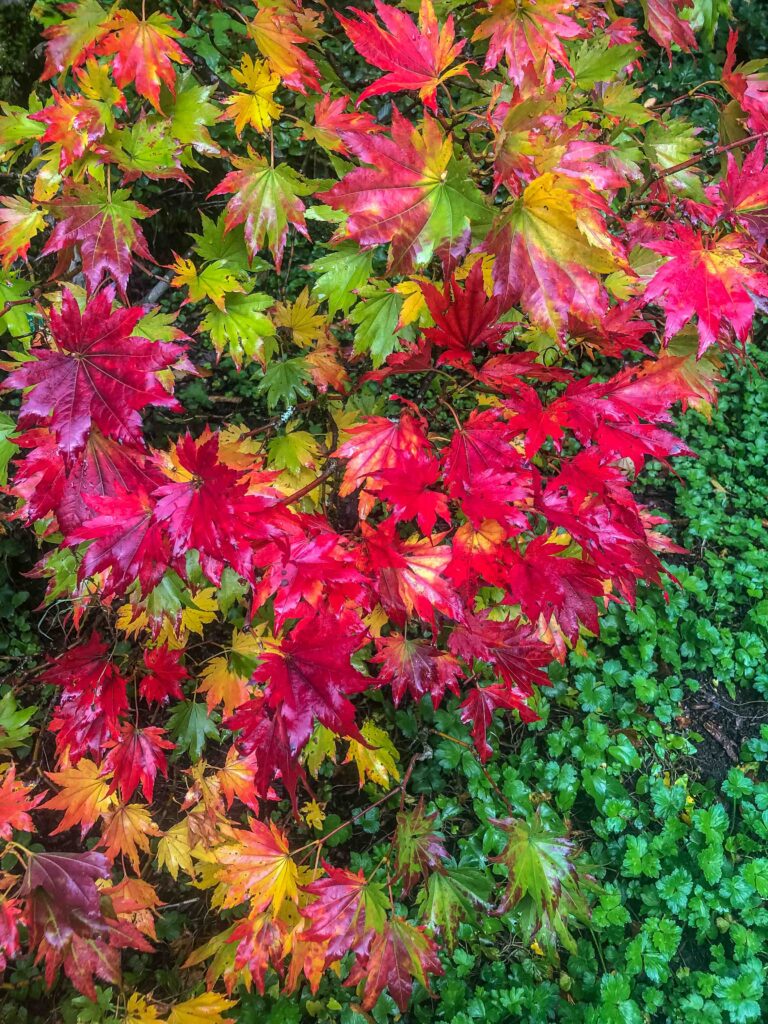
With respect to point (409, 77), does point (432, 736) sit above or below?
below

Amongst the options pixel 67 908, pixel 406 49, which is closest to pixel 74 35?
pixel 406 49

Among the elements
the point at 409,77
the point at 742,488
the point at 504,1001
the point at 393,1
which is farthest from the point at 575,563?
the point at 742,488

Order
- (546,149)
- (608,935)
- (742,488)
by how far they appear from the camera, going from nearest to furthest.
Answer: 1. (546,149)
2. (608,935)
3. (742,488)

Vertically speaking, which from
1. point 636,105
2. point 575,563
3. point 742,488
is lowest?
point 742,488

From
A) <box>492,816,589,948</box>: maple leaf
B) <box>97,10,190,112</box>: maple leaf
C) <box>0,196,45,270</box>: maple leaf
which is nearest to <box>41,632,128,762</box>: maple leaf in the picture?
<box>0,196,45,270</box>: maple leaf

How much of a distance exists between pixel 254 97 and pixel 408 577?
1095mm

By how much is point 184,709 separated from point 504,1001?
1288 mm

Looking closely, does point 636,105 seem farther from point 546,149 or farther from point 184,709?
point 184,709

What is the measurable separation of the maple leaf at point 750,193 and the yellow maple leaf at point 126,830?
1935mm

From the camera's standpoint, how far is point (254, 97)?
1454 millimetres

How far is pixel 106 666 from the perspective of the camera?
1553mm

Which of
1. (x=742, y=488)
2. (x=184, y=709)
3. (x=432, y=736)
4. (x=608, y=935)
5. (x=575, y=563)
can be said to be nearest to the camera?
(x=575, y=563)

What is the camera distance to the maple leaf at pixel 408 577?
1312 mm

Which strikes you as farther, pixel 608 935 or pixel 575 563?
pixel 608 935
